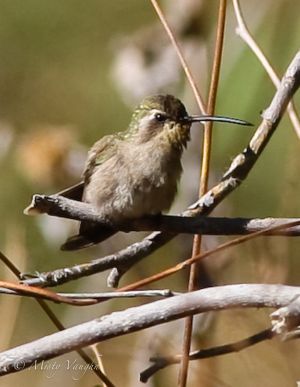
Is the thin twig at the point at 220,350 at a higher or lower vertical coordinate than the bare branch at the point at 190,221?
lower

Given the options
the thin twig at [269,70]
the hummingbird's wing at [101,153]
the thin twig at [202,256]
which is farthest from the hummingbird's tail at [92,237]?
the thin twig at [202,256]

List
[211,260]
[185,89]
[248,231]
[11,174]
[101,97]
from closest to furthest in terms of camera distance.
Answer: [248,231]
[211,260]
[185,89]
[11,174]
[101,97]

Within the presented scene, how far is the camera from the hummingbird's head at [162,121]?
6.93ft

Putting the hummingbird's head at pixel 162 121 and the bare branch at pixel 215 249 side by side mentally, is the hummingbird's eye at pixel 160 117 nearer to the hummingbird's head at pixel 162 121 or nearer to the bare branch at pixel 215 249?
the hummingbird's head at pixel 162 121

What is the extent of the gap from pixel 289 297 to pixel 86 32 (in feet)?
9.84

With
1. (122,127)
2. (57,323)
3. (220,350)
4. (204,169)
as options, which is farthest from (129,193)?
(122,127)

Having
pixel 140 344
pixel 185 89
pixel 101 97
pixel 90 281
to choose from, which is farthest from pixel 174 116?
pixel 101 97

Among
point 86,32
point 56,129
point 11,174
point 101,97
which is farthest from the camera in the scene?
point 86,32

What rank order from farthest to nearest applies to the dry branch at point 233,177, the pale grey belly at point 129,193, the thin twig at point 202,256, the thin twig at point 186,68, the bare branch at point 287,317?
the pale grey belly at point 129,193, the thin twig at point 186,68, the dry branch at point 233,177, the thin twig at point 202,256, the bare branch at point 287,317

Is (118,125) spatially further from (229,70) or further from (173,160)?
(173,160)

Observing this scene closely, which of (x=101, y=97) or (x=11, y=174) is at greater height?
(x=101, y=97)

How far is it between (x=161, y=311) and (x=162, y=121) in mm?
853

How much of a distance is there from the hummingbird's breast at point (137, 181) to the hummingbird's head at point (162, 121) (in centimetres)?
2

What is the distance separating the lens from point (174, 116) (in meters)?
2.12
